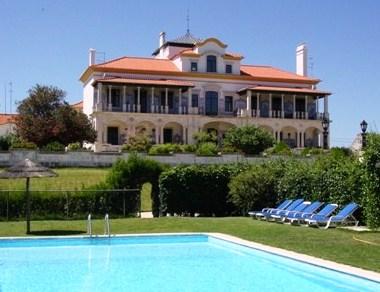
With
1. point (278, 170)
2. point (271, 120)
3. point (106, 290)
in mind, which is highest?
point (271, 120)

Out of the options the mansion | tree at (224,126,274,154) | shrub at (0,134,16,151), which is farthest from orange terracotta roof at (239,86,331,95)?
shrub at (0,134,16,151)

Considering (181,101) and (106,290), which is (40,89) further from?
(106,290)

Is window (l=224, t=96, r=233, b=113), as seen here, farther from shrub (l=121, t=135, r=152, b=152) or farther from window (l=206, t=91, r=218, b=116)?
shrub (l=121, t=135, r=152, b=152)

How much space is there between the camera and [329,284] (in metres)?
11.0

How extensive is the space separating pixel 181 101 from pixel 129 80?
5.63 metres

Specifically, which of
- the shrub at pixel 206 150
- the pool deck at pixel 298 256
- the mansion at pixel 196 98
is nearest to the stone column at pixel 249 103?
the mansion at pixel 196 98

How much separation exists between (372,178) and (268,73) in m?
46.8

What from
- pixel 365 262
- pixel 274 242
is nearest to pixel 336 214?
pixel 274 242

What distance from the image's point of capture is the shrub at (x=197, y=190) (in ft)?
83.1

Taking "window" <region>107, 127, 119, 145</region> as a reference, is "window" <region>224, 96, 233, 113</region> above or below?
above

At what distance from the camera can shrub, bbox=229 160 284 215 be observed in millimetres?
24844

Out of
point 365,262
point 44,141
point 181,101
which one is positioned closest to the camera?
point 365,262

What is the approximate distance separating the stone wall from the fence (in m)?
14.6

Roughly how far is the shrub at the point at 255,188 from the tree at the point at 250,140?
22203 millimetres
